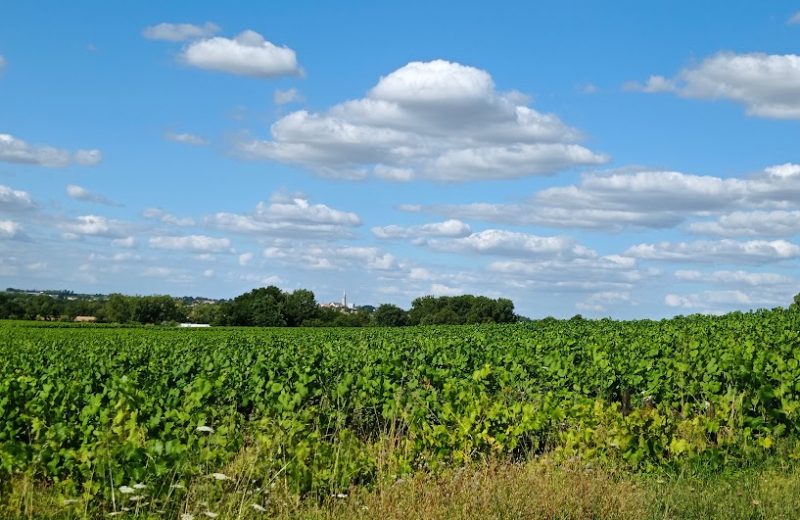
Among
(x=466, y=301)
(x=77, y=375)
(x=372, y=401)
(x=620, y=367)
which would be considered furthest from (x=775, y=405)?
(x=466, y=301)

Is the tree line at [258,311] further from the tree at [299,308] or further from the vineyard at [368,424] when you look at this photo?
the vineyard at [368,424]

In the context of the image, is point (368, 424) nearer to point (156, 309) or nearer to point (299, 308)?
point (299, 308)

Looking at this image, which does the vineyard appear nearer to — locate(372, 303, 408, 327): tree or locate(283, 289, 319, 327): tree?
locate(283, 289, 319, 327): tree

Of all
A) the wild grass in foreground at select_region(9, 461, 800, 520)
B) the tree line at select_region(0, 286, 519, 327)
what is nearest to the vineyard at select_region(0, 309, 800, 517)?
the wild grass in foreground at select_region(9, 461, 800, 520)

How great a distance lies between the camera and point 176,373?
1484 centimetres

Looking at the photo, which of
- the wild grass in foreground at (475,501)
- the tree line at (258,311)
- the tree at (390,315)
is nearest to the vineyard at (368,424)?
the wild grass in foreground at (475,501)

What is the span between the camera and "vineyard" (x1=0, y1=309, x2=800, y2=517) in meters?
7.82

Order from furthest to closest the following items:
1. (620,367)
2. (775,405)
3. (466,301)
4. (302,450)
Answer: (466,301)
(620,367)
(775,405)
(302,450)

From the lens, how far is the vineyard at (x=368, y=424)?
7824 mm

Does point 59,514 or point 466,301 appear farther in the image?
point 466,301

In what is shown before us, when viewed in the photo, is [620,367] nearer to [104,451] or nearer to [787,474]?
[787,474]

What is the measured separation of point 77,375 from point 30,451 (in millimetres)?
6638

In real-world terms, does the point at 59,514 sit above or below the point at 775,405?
below

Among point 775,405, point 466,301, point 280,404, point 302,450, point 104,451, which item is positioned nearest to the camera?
point 104,451
